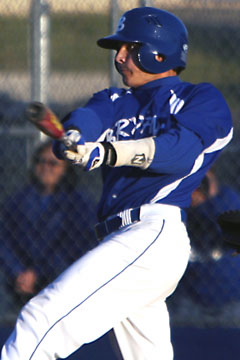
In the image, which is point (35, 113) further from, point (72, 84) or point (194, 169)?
point (72, 84)

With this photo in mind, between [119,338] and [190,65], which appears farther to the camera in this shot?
[190,65]

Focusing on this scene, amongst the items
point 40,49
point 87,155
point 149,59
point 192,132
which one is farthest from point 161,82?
point 40,49

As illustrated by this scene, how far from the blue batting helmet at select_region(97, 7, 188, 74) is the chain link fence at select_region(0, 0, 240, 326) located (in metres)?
1.49

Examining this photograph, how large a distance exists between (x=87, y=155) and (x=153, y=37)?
2.79ft

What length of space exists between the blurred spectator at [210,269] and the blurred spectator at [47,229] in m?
0.72

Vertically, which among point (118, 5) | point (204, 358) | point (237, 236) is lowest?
point (204, 358)

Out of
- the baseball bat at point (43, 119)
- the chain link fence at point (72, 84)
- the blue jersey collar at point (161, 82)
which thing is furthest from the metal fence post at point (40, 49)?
the baseball bat at point (43, 119)

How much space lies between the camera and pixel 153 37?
310 centimetres

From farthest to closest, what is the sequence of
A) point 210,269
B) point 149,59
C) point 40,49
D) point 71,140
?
1. point 40,49
2. point 210,269
3. point 149,59
4. point 71,140

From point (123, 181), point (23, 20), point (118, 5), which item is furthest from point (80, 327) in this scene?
point (23, 20)

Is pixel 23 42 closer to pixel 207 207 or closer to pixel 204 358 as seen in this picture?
pixel 207 207

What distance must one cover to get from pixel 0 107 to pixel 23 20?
66cm

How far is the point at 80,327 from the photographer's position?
105 inches

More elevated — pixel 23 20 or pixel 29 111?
pixel 29 111
